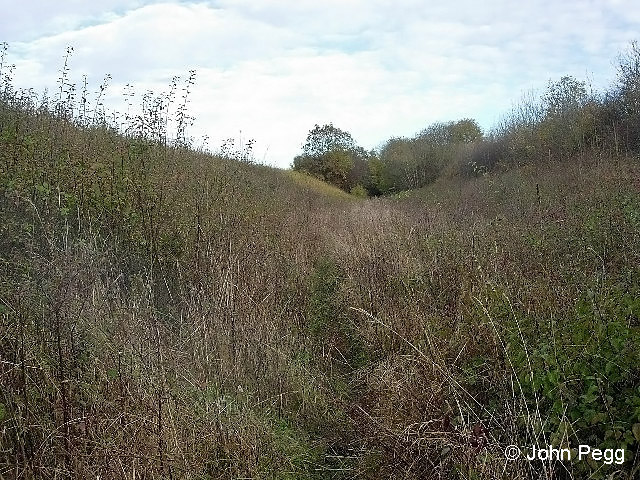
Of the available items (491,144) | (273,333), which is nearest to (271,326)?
(273,333)

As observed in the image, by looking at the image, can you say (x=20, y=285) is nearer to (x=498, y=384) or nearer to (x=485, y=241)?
(x=498, y=384)

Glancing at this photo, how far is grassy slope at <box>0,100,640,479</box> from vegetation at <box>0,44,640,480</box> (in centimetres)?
2

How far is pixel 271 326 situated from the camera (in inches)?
199

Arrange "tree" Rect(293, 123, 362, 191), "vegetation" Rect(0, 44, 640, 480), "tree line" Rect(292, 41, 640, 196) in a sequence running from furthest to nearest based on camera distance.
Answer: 1. "tree" Rect(293, 123, 362, 191)
2. "tree line" Rect(292, 41, 640, 196)
3. "vegetation" Rect(0, 44, 640, 480)

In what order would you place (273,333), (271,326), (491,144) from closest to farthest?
(273,333) < (271,326) < (491,144)

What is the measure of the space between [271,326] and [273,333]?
202 millimetres

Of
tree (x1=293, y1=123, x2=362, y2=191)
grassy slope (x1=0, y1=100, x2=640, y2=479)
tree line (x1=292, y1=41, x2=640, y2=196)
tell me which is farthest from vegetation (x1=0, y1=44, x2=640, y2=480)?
tree (x1=293, y1=123, x2=362, y2=191)

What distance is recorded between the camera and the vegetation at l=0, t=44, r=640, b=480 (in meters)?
2.92

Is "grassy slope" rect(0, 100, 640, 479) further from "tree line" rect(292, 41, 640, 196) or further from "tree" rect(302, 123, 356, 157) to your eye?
"tree" rect(302, 123, 356, 157)

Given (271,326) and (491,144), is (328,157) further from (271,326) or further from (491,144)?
(271,326)

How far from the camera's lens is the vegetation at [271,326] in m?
2.92

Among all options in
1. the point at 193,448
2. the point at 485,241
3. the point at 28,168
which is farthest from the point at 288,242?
the point at 193,448

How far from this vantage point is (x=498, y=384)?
351cm

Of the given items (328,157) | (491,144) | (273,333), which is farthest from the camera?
(328,157)
